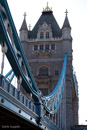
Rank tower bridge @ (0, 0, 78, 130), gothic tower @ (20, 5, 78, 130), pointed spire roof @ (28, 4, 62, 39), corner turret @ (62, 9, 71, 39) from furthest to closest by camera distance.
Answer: pointed spire roof @ (28, 4, 62, 39)
corner turret @ (62, 9, 71, 39)
gothic tower @ (20, 5, 78, 130)
tower bridge @ (0, 0, 78, 130)

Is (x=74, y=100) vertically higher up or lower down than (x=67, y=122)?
higher up

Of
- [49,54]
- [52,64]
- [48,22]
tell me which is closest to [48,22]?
[48,22]

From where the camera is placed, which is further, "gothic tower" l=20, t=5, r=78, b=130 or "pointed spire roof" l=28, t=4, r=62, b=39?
"pointed spire roof" l=28, t=4, r=62, b=39

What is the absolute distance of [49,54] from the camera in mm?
43625

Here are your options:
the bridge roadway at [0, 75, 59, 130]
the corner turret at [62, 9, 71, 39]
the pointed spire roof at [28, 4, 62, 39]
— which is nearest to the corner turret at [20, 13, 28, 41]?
the pointed spire roof at [28, 4, 62, 39]

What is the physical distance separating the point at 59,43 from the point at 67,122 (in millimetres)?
14089

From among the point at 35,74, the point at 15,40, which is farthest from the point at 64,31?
the point at 15,40

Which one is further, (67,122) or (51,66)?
(51,66)

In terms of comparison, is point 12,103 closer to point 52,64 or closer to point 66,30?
point 52,64

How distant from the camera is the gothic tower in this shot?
133ft

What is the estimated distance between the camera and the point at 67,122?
3728 centimetres

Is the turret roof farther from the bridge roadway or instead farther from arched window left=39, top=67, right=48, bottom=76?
the bridge roadway

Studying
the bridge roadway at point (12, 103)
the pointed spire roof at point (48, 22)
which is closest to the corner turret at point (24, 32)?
the pointed spire roof at point (48, 22)

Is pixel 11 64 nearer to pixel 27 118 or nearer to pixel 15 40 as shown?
pixel 15 40
